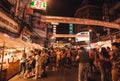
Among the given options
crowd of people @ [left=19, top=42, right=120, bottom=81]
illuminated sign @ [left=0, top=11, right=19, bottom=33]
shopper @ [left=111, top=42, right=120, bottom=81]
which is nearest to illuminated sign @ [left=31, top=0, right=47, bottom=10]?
illuminated sign @ [left=0, top=11, right=19, bottom=33]

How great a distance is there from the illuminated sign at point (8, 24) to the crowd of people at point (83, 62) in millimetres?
3277

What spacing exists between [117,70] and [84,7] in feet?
154

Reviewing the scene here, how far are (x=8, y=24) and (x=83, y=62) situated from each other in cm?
885

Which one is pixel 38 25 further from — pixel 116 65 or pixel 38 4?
pixel 116 65

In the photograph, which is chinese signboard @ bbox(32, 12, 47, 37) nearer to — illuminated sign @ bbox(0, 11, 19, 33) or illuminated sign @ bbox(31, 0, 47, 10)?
illuminated sign @ bbox(31, 0, 47, 10)

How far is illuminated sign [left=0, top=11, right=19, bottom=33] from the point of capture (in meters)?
12.0

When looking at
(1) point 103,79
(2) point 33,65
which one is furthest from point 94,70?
(2) point 33,65

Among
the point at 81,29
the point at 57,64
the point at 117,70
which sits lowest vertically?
the point at 57,64

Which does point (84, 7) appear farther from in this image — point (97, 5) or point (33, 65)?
point (33, 65)

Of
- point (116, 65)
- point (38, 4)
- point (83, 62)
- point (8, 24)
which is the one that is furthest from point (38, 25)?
point (116, 65)

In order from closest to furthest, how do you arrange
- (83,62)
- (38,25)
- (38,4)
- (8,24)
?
(83,62) < (8,24) < (38,4) < (38,25)

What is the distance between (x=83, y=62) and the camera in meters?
7.85

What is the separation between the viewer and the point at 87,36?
138ft

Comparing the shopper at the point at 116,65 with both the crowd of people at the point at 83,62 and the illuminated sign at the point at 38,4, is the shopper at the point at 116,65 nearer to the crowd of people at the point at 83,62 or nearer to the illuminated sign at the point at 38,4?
the crowd of people at the point at 83,62
